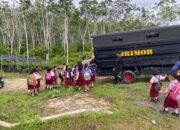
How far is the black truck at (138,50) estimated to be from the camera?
1339 centimetres

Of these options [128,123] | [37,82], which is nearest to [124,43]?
[37,82]

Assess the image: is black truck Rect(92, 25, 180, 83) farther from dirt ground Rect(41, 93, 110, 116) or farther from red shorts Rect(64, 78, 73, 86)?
dirt ground Rect(41, 93, 110, 116)

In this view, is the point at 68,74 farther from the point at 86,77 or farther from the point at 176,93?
the point at 176,93

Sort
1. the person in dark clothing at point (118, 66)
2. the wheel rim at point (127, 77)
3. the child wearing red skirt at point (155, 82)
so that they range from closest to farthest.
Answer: the child wearing red skirt at point (155, 82) < the person in dark clothing at point (118, 66) < the wheel rim at point (127, 77)

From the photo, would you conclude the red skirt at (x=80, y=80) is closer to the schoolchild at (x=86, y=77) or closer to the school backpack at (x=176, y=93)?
the schoolchild at (x=86, y=77)

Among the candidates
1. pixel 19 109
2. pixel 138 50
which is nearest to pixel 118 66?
pixel 138 50

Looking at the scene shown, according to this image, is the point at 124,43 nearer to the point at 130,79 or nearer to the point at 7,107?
the point at 130,79

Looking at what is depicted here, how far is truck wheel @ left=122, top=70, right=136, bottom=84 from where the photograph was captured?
14309 millimetres

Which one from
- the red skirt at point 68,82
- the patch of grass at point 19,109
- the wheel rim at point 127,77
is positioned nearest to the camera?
the patch of grass at point 19,109

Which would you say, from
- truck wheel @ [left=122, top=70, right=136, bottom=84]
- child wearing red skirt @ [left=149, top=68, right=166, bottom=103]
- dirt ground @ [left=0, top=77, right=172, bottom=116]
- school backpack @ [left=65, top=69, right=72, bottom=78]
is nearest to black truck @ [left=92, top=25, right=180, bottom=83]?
truck wheel @ [left=122, top=70, right=136, bottom=84]

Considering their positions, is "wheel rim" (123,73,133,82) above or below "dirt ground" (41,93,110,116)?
above

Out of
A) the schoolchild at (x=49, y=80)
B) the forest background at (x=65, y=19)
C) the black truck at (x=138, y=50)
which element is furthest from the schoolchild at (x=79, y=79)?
the forest background at (x=65, y=19)

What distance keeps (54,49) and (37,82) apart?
103ft

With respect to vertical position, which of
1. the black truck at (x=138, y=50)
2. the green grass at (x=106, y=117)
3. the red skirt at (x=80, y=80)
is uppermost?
the black truck at (x=138, y=50)
